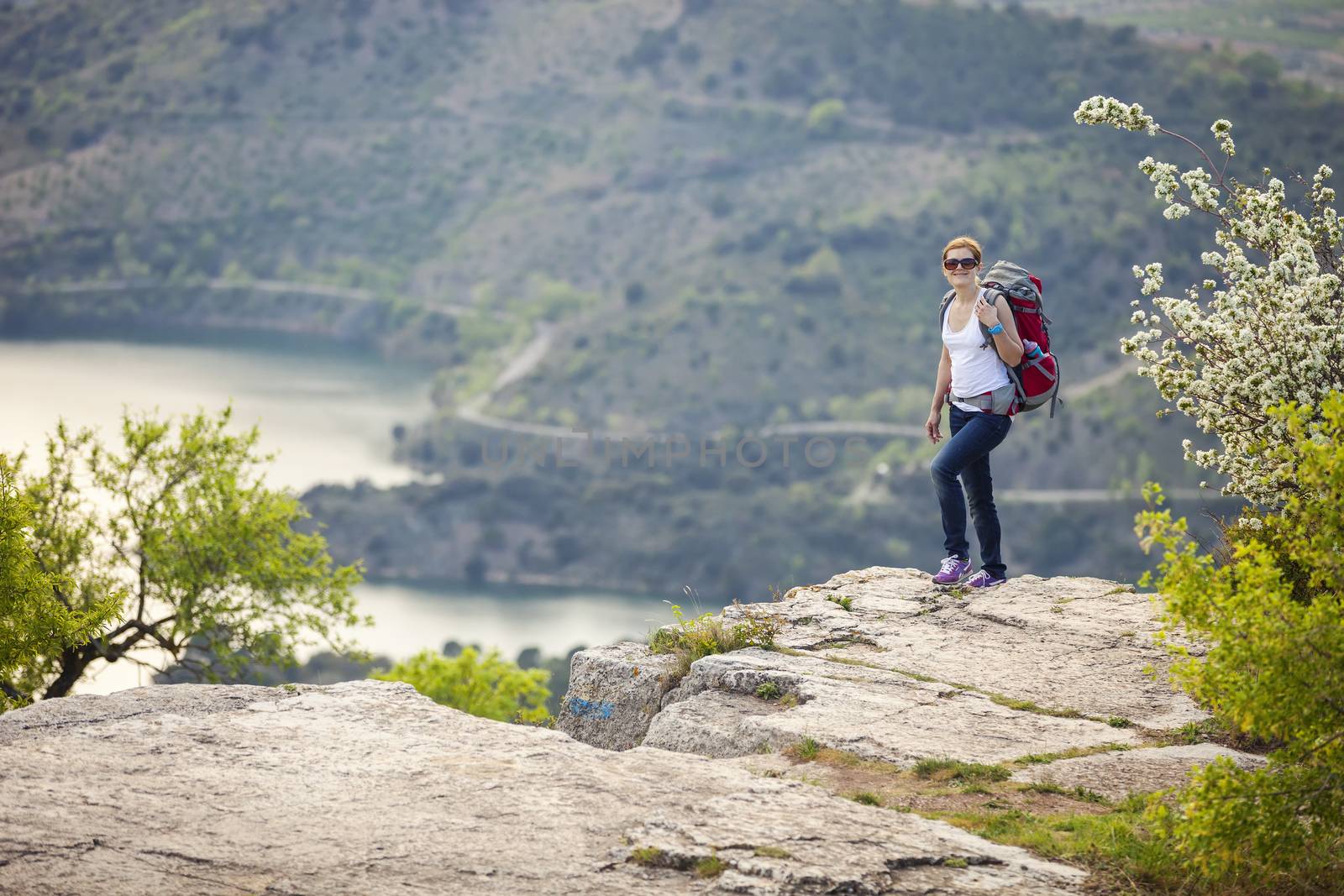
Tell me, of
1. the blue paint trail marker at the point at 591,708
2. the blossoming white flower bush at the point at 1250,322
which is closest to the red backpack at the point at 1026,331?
the blossoming white flower bush at the point at 1250,322

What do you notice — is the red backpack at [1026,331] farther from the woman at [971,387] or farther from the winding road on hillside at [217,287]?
the winding road on hillside at [217,287]

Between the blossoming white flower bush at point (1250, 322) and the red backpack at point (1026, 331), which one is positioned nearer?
the blossoming white flower bush at point (1250, 322)

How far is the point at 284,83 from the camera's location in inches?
5630

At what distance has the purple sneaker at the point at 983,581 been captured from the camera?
894 cm

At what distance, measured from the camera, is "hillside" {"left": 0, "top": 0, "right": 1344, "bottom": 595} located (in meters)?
82.8

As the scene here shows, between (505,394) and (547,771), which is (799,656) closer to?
(547,771)

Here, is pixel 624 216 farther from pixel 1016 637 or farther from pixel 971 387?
pixel 1016 637

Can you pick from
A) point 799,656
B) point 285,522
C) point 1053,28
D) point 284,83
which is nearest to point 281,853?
point 799,656

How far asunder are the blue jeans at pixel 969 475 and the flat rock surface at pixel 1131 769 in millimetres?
1806

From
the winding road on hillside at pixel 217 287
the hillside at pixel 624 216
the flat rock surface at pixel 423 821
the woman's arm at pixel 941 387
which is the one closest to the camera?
the flat rock surface at pixel 423 821

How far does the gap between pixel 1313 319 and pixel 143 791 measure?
6032mm

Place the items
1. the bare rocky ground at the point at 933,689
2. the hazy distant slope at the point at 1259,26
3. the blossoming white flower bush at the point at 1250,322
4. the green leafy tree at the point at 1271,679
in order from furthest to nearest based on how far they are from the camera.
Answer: the hazy distant slope at the point at 1259,26 < the blossoming white flower bush at the point at 1250,322 < the bare rocky ground at the point at 933,689 < the green leafy tree at the point at 1271,679

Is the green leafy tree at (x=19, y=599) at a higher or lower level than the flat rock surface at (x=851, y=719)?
higher

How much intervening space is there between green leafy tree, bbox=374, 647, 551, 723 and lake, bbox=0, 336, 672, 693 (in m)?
14.3
